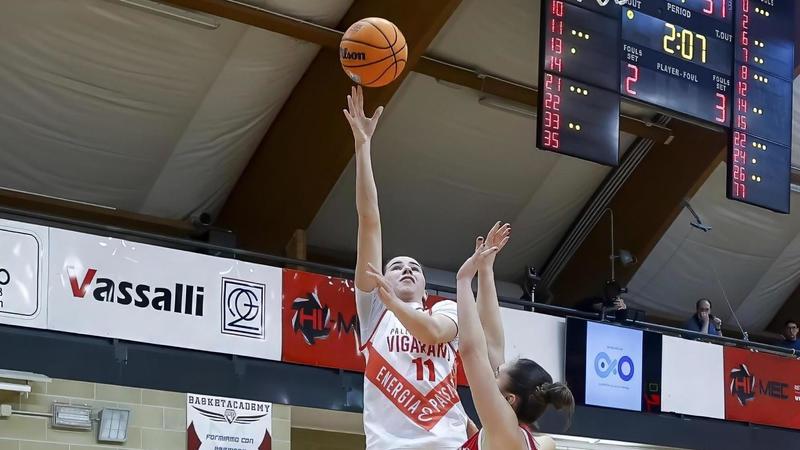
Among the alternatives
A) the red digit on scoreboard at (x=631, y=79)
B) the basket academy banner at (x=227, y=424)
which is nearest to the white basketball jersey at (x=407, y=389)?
the basket academy banner at (x=227, y=424)

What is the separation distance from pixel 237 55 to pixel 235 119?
33.6 inches

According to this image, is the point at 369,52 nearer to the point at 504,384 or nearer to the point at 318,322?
the point at 504,384

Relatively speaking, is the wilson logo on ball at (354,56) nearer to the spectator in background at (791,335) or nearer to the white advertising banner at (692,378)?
the white advertising banner at (692,378)

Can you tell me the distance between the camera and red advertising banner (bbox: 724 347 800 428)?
47.8ft

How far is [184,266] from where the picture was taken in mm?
10742

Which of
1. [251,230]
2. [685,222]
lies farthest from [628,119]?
[251,230]

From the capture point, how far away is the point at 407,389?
5.23 metres

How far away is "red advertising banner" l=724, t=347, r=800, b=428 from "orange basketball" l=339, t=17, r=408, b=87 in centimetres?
863

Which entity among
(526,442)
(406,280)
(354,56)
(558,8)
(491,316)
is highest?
(558,8)

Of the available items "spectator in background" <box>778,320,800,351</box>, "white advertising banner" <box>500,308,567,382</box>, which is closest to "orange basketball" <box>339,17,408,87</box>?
"white advertising banner" <box>500,308,567,382</box>

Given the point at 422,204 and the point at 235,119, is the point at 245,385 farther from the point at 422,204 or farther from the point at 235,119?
the point at 422,204

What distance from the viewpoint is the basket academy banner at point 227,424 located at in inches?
411

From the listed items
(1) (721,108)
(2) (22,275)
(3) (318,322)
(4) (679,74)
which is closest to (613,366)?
(1) (721,108)

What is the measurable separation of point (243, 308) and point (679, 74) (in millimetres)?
4479
